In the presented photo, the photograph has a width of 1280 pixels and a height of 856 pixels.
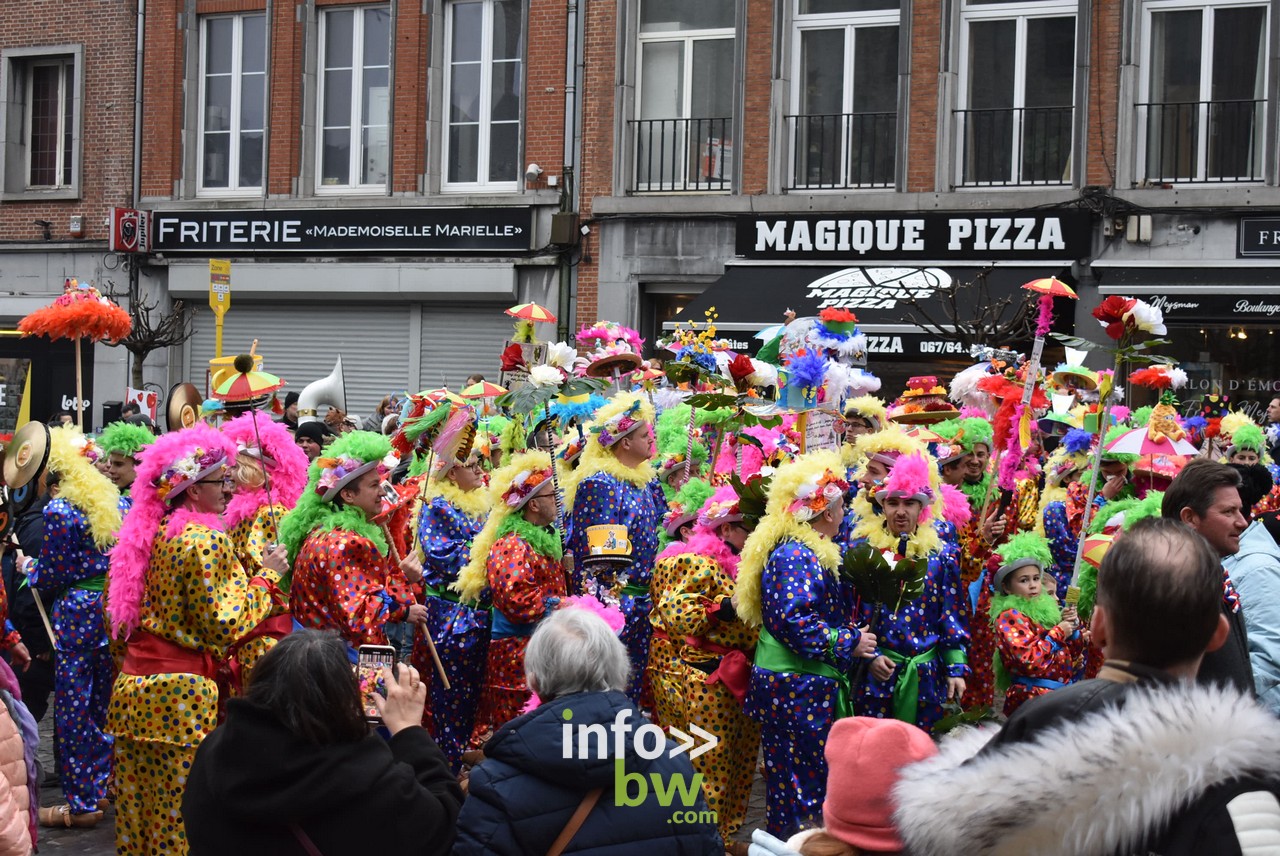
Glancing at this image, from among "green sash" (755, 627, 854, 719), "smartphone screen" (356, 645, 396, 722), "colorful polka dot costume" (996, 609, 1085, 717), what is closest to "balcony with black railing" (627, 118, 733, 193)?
"colorful polka dot costume" (996, 609, 1085, 717)

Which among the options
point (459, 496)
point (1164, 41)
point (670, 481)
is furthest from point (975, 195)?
point (459, 496)

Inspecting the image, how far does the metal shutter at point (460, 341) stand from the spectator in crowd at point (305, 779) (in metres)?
16.0

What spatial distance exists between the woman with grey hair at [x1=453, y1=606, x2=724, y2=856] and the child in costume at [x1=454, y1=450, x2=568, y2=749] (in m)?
3.65

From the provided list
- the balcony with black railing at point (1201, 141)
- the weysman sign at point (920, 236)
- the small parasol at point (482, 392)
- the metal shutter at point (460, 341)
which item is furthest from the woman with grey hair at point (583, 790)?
the metal shutter at point (460, 341)

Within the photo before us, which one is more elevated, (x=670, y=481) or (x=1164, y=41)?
(x=1164, y=41)

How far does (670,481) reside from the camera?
8.97m

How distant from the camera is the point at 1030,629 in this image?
6.80m

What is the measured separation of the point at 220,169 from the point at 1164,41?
510 inches

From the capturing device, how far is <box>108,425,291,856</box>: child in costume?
18.3 feet

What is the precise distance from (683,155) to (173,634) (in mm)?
13884

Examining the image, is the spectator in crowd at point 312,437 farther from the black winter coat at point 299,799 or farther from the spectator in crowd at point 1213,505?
the black winter coat at point 299,799

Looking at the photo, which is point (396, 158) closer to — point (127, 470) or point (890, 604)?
point (127, 470)

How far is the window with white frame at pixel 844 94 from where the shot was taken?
58.9 feet

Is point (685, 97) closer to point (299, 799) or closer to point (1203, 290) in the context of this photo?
point (1203, 290)
